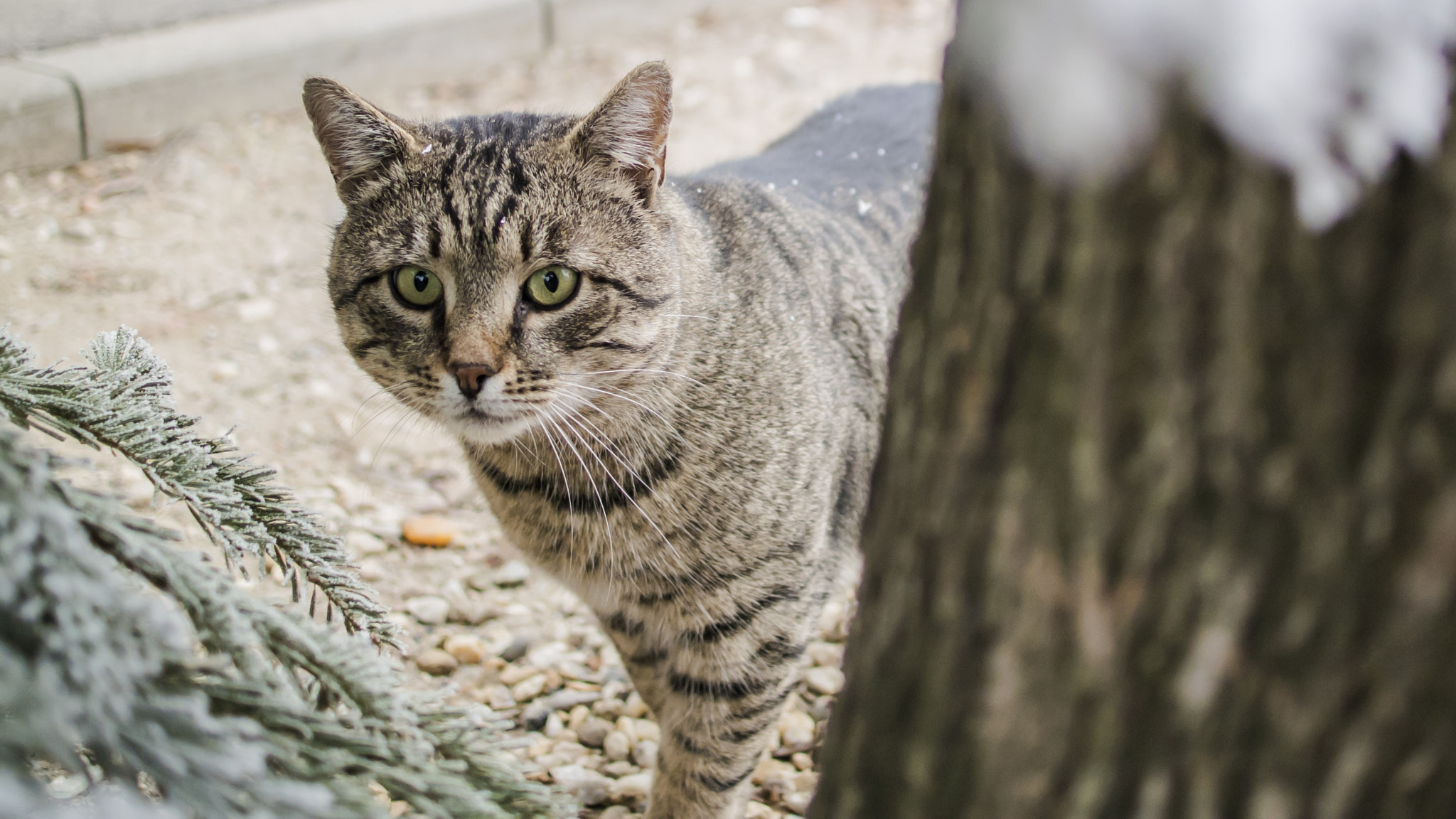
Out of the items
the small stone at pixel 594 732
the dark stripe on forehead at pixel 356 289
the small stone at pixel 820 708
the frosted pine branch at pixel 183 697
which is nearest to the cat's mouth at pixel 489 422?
the dark stripe on forehead at pixel 356 289

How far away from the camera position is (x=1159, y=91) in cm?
82

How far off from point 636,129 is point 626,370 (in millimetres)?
489

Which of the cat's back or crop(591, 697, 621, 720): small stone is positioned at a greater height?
the cat's back

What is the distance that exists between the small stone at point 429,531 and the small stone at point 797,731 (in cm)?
117

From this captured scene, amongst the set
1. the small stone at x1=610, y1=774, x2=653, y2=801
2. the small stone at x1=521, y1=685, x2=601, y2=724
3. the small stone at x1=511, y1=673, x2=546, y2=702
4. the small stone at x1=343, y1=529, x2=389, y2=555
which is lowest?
the small stone at x1=610, y1=774, x2=653, y2=801

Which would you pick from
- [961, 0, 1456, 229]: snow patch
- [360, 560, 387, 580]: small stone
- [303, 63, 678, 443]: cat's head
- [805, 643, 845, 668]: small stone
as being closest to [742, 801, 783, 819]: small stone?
[805, 643, 845, 668]: small stone

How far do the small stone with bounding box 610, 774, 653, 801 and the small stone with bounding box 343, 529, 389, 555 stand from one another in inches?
40.8

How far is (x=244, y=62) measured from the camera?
4.66 metres

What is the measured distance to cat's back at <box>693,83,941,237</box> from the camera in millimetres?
2711

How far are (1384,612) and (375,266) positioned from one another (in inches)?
69.9

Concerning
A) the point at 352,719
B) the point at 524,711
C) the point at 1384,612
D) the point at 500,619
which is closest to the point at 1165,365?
the point at 1384,612

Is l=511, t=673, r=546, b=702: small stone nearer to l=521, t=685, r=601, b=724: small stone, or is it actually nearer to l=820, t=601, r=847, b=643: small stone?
l=521, t=685, r=601, b=724: small stone

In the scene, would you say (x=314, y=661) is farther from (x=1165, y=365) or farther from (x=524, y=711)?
(x=524, y=711)

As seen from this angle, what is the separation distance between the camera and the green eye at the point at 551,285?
1.98 metres
